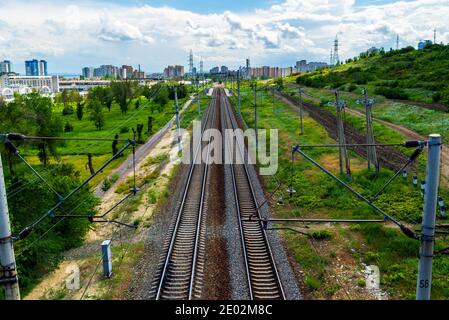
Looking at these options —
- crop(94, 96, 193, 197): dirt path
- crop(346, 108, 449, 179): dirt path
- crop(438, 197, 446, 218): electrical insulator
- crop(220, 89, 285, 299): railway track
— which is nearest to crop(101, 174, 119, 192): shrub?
crop(94, 96, 193, 197): dirt path

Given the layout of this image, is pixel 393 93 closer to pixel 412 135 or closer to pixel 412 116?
→ pixel 412 116

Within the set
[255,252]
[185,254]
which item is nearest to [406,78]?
[255,252]

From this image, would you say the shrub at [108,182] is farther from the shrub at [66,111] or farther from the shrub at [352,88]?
the shrub at [66,111]

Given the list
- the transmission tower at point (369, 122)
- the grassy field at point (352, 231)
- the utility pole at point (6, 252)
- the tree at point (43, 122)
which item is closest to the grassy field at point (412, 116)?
the grassy field at point (352, 231)

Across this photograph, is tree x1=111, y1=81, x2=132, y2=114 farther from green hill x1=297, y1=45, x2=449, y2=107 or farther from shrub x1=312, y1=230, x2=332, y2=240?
shrub x1=312, y1=230, x2=332, y2=240

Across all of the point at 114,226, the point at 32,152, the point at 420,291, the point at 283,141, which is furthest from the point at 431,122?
the point at 32,152
